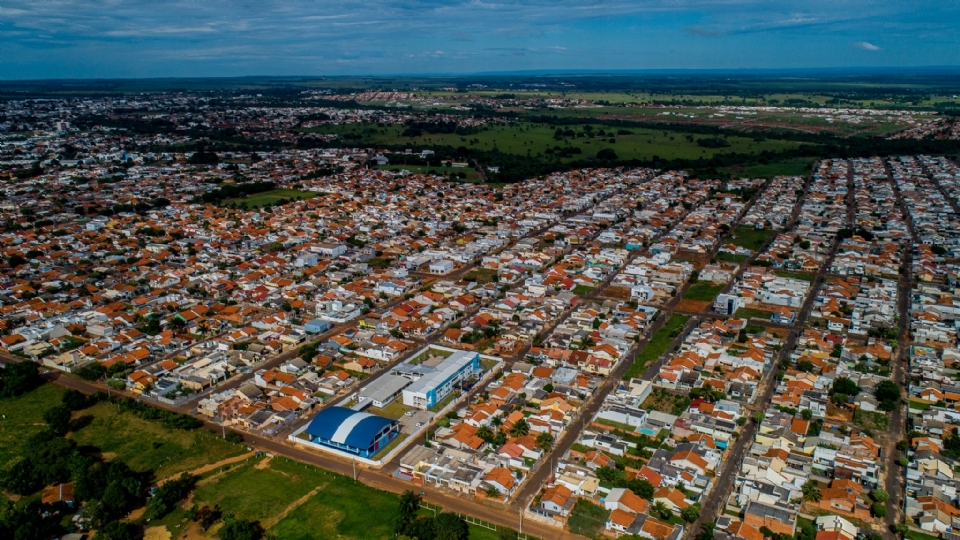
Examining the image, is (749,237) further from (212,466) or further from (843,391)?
(212,466)

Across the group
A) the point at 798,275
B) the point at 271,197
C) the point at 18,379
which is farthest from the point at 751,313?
the point at 271,197

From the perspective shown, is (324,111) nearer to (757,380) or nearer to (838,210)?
(838,210)

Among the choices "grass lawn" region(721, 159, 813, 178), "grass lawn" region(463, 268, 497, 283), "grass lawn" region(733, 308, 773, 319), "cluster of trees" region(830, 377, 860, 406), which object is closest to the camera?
"cluster of trees" region(830, 377, 860, 406)

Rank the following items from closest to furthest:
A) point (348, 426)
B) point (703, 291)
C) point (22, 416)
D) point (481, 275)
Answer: point (348, 426) → point (22, 416) → point (703, 291) → point (481, 275)

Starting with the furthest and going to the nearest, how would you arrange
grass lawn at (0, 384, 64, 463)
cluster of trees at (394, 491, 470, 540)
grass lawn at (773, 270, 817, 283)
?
grass lawn at (773, 270, 817, 283)
grass lawn at (0, 384, 64, 463)
cluster of trees at (394, 491, 470, 540)

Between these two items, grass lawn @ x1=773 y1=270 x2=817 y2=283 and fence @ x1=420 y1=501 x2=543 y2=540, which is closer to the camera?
fence @ x1=420 y1=501 x2=543 y2=540

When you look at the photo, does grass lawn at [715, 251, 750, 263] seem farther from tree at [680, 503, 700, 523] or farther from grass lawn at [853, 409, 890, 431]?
tree at [680, 503, 700, 523]

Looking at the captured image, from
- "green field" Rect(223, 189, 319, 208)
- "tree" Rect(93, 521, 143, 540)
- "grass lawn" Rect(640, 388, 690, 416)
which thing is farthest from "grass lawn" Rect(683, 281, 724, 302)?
"green field" Rect(223, 189, 319, 208)

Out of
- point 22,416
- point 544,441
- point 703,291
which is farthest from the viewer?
point 703,291
